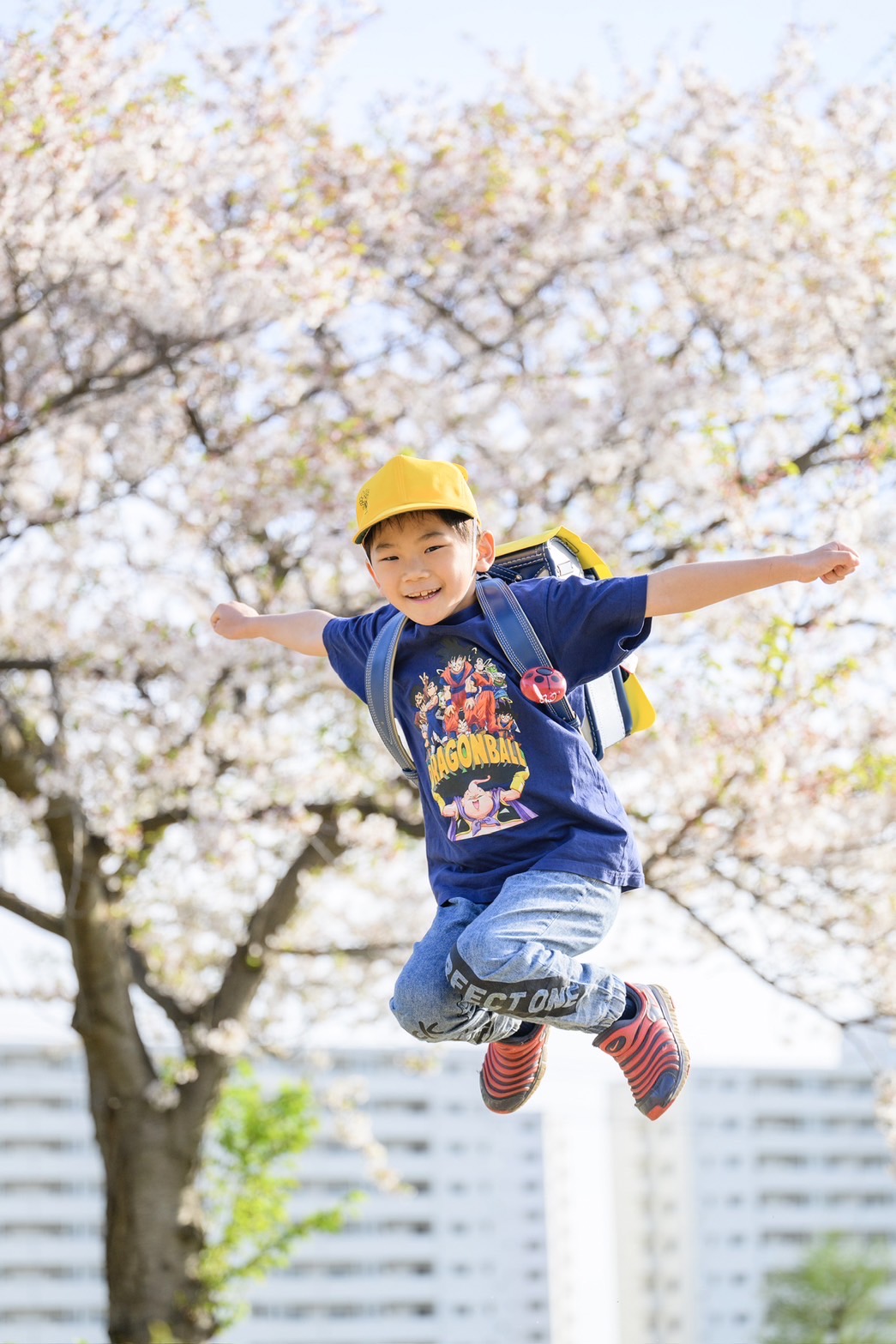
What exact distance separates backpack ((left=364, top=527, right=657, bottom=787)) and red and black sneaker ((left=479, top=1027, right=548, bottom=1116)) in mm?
694

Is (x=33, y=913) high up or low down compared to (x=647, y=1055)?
up

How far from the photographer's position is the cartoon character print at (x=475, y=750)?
11.1ft

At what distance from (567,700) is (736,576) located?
0.49 meters

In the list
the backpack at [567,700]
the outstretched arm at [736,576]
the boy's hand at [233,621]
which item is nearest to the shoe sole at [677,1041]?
the backpack at [567,700]

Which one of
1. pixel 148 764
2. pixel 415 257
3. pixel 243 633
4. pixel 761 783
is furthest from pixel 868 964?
pixel 243 633

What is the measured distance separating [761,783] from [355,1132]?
8.14 m

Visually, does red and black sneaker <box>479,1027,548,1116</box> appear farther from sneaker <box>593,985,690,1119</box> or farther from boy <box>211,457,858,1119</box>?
sneaker <box>593,985,690,1119</box>

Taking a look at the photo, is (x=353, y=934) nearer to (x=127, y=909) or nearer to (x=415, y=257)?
(x=127, y=909)

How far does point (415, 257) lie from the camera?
938 centimetres

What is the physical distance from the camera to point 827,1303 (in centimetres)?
5341

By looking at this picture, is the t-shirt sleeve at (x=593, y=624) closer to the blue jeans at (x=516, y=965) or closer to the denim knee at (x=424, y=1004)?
the blue jeans at (x=516, y=965)

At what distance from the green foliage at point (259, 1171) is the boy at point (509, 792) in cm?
1015

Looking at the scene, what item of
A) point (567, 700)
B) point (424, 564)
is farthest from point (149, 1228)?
point (424, 564)

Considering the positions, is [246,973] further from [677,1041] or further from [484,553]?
[484,553]
